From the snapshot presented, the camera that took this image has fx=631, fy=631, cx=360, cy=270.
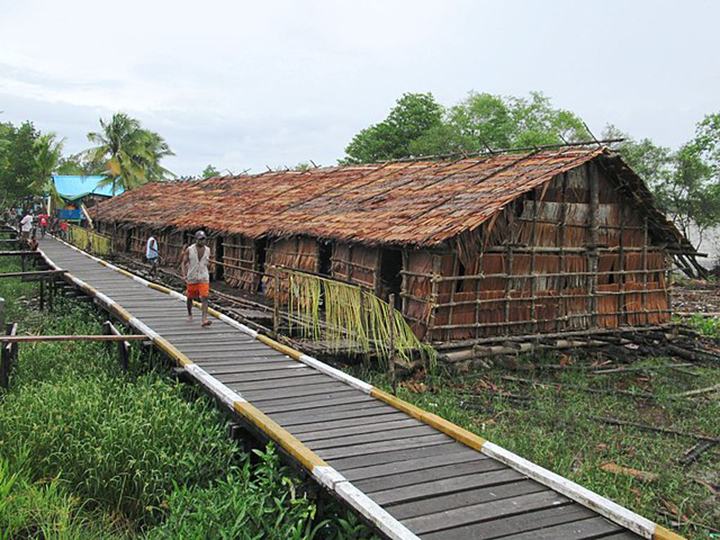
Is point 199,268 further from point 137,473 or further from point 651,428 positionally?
point 651,428

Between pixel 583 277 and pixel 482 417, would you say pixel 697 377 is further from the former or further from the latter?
pixel 482 417

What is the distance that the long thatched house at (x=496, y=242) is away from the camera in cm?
1169

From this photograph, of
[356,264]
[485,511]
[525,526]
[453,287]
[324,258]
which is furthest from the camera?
[324,258]

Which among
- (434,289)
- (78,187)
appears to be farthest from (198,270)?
(78,187)

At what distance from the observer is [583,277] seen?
1367 cm

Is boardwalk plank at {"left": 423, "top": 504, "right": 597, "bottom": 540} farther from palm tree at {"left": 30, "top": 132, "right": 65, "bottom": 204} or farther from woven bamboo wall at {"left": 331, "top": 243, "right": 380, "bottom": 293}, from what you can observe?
palm tree at {"left": 30, "top": 132, "right": 65, "bottom": 204}

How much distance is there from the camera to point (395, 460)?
5.59 metres

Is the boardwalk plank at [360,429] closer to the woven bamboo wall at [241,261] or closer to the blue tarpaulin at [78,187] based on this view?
the woven bamboo wall at [241,261]

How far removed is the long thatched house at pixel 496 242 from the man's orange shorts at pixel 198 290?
1460mm

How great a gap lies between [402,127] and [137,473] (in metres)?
38.0

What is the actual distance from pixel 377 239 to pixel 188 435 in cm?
620

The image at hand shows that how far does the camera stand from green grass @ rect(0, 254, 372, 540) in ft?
17.4

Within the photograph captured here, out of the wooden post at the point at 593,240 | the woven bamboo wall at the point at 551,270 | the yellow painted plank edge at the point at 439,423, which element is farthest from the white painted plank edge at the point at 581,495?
the wooden post at the point at 593,240

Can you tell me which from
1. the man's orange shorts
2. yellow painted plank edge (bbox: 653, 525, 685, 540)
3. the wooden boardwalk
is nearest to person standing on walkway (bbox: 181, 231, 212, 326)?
the man's orange shorts
